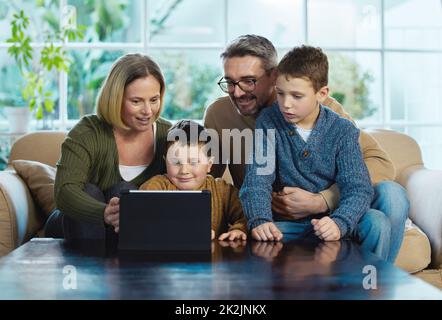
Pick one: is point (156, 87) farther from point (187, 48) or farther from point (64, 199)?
point (187, 48)

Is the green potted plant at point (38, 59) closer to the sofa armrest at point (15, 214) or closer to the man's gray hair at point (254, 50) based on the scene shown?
the sofa armrest at point (15, 214)

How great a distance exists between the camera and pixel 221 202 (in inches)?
86.3

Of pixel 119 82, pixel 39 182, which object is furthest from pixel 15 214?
pixel 119 82

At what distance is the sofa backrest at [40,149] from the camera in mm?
2984

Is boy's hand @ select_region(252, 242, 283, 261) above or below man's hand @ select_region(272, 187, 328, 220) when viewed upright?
below

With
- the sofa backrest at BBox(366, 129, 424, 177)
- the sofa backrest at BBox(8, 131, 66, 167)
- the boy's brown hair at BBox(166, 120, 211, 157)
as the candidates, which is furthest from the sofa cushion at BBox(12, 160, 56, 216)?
the sofa backrest at BBox(366, 129, 424, 177)

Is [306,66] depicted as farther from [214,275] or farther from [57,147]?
[57,147]

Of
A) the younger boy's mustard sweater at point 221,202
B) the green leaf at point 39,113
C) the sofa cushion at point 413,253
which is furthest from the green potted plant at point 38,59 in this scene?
the sofa cushion at point 413,253

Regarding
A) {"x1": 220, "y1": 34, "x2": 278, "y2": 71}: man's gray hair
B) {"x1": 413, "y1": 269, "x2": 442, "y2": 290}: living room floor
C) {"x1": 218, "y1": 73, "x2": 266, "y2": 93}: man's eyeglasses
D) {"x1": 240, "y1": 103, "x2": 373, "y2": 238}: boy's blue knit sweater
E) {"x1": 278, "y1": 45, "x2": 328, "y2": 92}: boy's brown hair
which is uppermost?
{"x1": 220, "y1": 34, "x2": 278, "y2": 71}: man's gray hair

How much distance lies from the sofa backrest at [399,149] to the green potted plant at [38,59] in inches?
71.1

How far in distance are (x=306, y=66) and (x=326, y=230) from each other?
514 mm

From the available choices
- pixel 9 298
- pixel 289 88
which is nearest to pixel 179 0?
pixel 289 88

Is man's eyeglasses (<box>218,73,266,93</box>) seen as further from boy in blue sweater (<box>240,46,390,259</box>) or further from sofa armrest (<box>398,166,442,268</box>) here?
sofa armrest (<box>398,166,442,268</box>)

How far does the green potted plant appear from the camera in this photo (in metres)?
3.74
